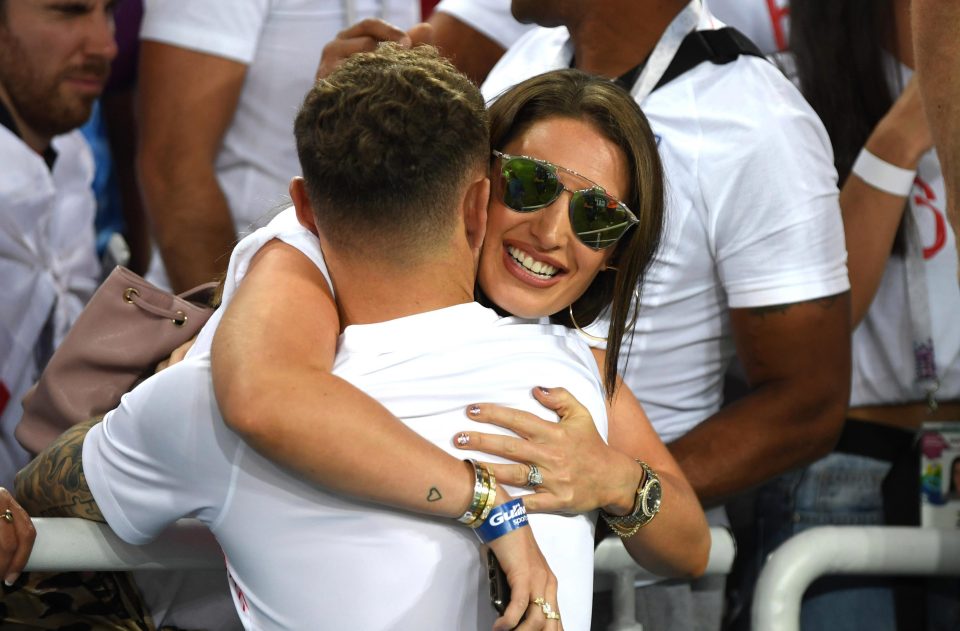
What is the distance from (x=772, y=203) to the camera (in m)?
2.54

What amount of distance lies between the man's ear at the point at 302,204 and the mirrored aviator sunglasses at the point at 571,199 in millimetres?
300

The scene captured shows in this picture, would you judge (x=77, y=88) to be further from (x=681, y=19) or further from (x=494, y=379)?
(x=494, y=379)

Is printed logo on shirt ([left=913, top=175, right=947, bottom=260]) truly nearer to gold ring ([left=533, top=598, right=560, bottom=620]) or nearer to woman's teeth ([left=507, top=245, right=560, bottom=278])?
woman's teeth ([left=507, top=245, right=560, bottom=278])

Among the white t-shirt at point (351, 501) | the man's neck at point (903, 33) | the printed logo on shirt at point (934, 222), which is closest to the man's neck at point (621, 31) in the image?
the man's neck at point (903, 33)

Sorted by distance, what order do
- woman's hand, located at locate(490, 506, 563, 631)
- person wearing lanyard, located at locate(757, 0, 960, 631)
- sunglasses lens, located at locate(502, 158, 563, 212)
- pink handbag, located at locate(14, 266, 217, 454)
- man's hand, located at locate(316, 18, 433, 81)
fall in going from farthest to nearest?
1. person wearing lanyard, located at locate(757, 0, 960, 631)
2. man's hand, located at locate(316, 18, 433, 81)
3. pink handbag, located at locate(14, 266, 217, 454)
4. sunglasses lens, located at locate(502, 158, 563, 212)
5. woman's hand, located at locate(490, 506, 563, 631)

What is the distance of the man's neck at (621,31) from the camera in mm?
2742

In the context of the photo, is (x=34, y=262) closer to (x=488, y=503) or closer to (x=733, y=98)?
(x=733, y=98)

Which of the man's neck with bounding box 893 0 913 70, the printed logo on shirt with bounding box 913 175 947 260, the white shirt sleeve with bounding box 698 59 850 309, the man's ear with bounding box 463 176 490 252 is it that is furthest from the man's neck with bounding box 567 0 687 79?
the man's ear with bounding box 463 176 490 252

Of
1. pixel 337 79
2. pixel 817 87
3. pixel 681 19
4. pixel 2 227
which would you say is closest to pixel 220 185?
pixel 2 227

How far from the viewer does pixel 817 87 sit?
9.87 feet

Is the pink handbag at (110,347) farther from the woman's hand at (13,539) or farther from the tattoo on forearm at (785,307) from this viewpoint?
the tattoo on forearm at (785,307)

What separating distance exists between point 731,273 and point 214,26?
1.57 metres

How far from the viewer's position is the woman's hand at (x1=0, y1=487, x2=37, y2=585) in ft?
5.95

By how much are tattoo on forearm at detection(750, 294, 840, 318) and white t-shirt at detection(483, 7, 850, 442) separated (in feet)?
0.04
